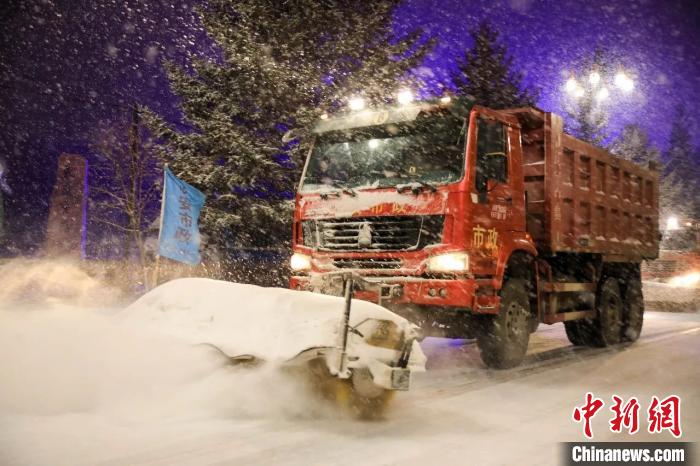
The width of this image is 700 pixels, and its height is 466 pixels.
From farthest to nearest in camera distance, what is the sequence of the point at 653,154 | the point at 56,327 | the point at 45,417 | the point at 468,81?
the point at 653,154 → the point at 468,81 → the point at 56,327 → the point at 45,417

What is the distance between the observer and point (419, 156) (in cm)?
734

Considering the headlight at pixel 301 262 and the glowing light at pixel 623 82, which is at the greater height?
the glowing light at pixel 623 82

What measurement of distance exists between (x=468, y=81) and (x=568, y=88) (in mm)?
5227

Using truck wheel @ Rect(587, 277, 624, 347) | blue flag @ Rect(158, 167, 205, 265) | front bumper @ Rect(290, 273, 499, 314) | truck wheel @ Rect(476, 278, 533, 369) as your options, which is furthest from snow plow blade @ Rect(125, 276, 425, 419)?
truck wheel @ Rect(587, 277, 624, 347)

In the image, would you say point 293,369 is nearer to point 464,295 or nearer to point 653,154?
point 464,295

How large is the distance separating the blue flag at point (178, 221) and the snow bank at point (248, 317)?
5.28 m

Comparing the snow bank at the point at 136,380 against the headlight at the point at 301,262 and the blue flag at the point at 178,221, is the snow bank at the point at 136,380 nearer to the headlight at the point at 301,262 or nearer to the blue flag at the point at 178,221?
the headlight at the point at 301,262

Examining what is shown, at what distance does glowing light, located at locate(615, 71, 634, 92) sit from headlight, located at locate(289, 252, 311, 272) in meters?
15.6

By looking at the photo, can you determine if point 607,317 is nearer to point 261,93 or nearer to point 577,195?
point 577,195

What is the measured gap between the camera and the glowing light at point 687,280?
26.7 m

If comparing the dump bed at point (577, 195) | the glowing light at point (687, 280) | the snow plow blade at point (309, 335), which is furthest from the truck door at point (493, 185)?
the glowing light at point (687, 280)

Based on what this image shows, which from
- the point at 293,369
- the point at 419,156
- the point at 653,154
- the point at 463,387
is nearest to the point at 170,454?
the point at 293,369

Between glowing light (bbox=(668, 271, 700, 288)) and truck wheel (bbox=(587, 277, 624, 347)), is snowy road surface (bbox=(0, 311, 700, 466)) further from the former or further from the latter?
glowing light (bbox=(668, 271, 700, 288))

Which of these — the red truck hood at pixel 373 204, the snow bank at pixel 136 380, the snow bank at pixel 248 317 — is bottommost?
the snow bank at pixel 136 380
